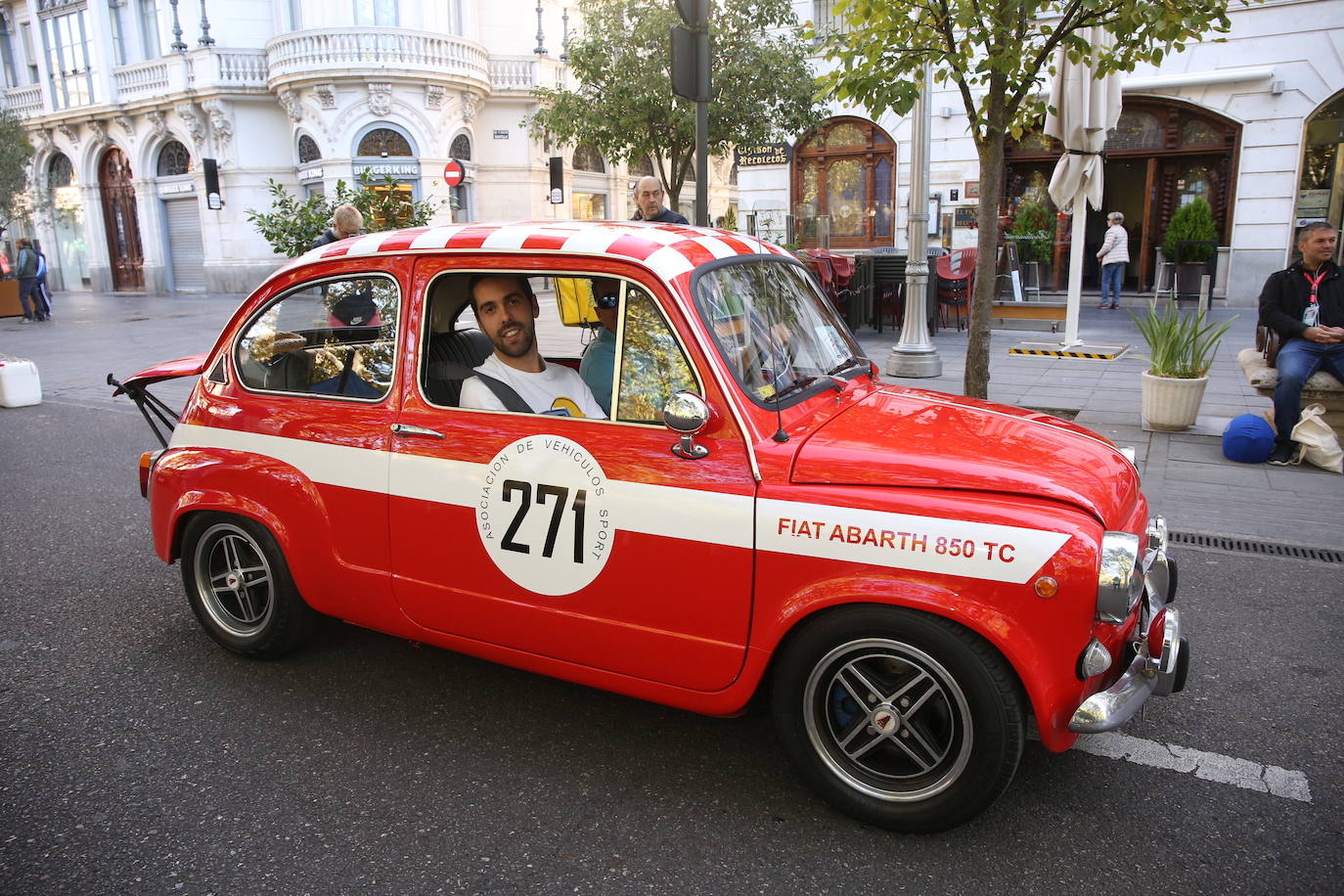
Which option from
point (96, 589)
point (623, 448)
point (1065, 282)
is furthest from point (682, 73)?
point (1065, 282)

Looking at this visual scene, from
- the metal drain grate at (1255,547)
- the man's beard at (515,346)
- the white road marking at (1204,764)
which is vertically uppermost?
the man's beard at (515,346)

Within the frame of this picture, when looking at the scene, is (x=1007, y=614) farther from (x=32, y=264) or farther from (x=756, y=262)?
(x=32, y=264)

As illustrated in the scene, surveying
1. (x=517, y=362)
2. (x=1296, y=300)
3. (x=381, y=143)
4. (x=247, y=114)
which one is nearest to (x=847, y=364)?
(x=517, y=362)

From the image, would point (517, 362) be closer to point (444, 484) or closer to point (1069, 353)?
point (444, 484)

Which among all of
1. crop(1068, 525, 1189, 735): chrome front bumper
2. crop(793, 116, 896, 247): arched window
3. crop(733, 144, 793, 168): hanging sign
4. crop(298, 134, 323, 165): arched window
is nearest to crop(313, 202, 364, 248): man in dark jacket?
crop(1068, 525, 1189, 735): chrome front bumper

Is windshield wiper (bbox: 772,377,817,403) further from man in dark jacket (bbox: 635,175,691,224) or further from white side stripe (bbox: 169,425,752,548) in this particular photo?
man in dark jacket (bbox: 635,175,691,224)

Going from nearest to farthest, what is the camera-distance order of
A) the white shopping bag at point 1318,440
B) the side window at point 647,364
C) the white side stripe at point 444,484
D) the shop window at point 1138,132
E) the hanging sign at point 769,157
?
the white side stripe at point 444,484, the side window at point 647,364, the white shopping bag at point 1318,440, the shop window at point 1138,132, the hanging sign at point 769,157

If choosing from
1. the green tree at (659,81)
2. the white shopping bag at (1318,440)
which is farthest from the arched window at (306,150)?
the white shopping bag at (1318,440)

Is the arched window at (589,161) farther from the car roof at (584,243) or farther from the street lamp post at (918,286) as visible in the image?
the car roof at (584,243)

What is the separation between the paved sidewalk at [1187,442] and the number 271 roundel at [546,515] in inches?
164

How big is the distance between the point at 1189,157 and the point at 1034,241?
4255 millimetres

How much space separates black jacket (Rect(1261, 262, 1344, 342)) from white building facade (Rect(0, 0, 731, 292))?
24.0 metres

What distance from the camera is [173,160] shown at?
32594 millimetres

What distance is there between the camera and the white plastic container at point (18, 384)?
10.4 m
